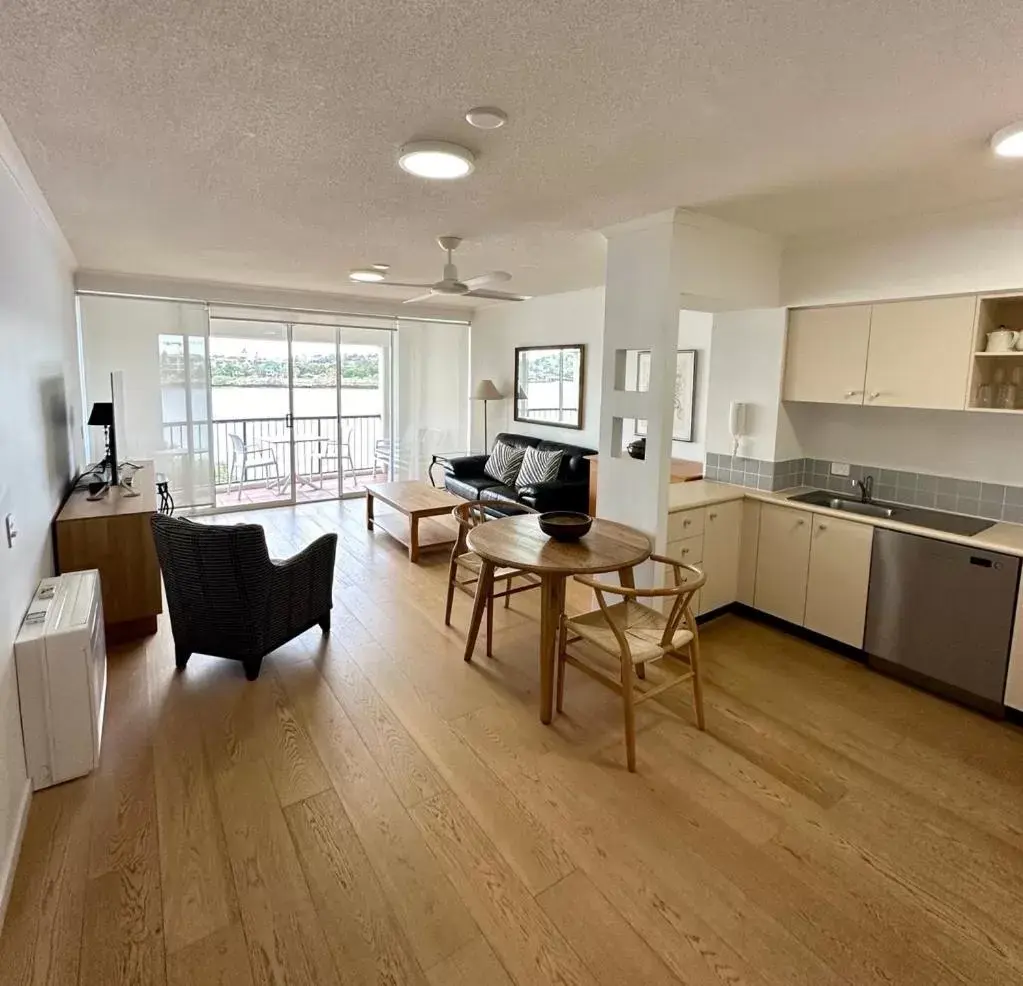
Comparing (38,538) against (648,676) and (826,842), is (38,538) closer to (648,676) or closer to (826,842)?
(648,676)

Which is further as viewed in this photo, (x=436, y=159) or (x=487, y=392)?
(x=487, y=392)

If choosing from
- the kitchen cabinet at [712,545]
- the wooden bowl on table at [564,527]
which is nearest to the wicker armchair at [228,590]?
the wooden bowl on table at [564,527]

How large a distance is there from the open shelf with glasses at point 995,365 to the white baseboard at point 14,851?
4257 millimetres

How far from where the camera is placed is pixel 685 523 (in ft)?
11.4

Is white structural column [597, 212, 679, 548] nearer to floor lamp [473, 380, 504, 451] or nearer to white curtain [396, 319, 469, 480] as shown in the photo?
floor lamp [473, 380, 504, 451]

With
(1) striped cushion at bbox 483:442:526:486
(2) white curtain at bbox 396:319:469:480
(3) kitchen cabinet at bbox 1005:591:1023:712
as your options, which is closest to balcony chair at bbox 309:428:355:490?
(2) white curtain at bbox 396:319:469:480

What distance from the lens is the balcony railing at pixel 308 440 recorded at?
7.21m

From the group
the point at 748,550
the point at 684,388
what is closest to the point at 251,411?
the point at 684,388

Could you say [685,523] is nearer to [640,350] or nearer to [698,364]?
[640,350]

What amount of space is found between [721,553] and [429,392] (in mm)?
4644

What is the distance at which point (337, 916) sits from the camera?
1746mm

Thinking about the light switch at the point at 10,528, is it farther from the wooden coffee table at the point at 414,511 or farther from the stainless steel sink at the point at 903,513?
the stainless steel sink at the point at 903,513

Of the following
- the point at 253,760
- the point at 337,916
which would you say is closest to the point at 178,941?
the point at 337,916

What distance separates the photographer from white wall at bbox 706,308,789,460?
376 centimetres
